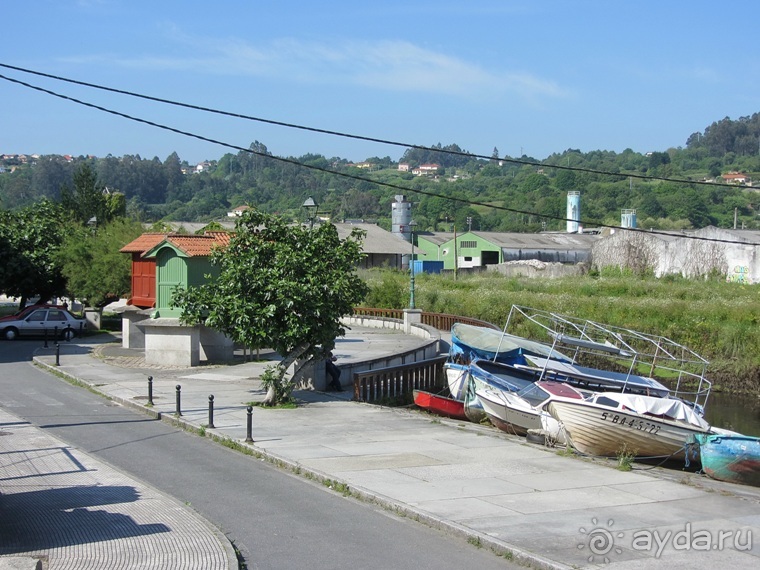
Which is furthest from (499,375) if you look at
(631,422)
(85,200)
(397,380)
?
(85,200)

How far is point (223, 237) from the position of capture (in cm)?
3109

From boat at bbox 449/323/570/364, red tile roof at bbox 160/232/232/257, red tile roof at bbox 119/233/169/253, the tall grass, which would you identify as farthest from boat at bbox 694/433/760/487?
red tile roof at bbox 119/233/169/253

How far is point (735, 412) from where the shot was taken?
104 ft

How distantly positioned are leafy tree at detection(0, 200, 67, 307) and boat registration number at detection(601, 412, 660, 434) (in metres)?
31.1

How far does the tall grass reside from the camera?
1526 inches

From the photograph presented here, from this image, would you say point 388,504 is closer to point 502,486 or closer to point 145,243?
point 502,486

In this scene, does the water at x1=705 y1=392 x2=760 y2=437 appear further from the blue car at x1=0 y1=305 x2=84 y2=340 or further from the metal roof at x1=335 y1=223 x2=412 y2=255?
the metal roof at x1=335 y1=223 x2=412 y2=255

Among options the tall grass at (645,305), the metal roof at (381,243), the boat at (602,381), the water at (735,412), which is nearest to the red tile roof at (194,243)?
the boat at (602,381)

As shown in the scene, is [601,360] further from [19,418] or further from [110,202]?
[110,202]

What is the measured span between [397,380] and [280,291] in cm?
851

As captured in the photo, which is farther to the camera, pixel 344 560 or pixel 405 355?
pixel 405 355

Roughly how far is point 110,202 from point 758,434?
63.5 metres

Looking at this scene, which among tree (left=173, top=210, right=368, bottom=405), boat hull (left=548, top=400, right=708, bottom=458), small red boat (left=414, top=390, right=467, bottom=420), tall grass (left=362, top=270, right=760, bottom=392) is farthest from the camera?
tall grass (left=362, top=270, right=760, bottom=392)

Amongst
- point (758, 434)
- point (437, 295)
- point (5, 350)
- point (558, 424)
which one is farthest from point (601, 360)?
point (5, 350)
